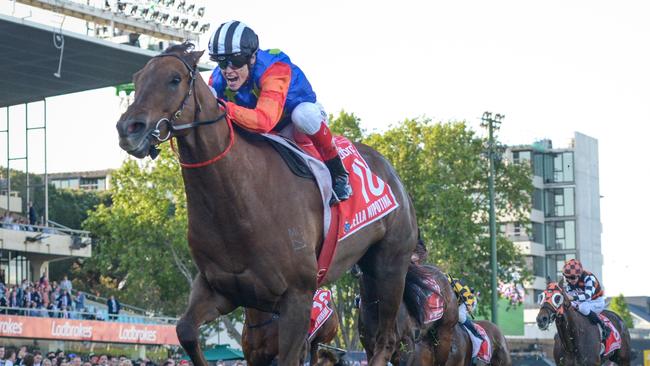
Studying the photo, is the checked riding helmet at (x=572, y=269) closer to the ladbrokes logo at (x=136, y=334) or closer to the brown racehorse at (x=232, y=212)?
the brown racehorse at (x=232, y=212)

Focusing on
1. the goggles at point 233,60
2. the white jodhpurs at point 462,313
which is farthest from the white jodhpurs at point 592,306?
the goggles at point 233,60

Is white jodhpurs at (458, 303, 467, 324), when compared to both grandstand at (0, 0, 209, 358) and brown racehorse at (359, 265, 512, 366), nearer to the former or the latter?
brown racehorse at (359, 265, 512, 366)

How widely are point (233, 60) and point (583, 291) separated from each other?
12268 millimetres

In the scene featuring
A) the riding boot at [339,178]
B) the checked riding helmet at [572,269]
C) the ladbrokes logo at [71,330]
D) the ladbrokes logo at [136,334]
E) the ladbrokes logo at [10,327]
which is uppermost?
the riding boot at [339,178]

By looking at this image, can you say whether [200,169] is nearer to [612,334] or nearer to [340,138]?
[340,138]

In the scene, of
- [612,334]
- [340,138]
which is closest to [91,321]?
[612,334]

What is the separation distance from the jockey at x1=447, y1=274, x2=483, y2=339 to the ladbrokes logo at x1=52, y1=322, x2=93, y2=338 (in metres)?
20.4

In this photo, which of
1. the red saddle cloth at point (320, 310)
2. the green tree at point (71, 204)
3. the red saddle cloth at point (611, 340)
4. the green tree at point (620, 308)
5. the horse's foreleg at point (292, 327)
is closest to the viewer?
the horse's foreleg at point (292, 327)

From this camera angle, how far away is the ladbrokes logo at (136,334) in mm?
38150

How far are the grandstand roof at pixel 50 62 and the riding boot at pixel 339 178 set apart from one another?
29.6m

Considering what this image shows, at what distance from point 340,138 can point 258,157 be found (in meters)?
1.42

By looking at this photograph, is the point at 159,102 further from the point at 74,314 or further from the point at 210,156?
the point at 74,314

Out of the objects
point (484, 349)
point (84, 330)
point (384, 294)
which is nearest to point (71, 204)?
point (84, 330)

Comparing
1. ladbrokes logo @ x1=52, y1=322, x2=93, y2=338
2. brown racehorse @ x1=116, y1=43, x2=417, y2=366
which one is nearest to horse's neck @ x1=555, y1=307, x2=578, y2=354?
brown racehorse @ x1=116, y1=43, x2=417, y2=366
